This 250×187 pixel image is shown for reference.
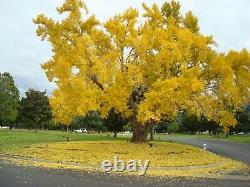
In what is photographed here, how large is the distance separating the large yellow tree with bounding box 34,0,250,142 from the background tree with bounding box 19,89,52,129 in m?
53.5

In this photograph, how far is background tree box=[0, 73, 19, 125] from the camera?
72000mm

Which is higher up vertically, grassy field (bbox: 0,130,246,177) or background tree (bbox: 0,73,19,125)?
background tree (bbox: 0,73,19,125)

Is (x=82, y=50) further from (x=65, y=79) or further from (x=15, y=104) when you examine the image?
(x=15, y=104)

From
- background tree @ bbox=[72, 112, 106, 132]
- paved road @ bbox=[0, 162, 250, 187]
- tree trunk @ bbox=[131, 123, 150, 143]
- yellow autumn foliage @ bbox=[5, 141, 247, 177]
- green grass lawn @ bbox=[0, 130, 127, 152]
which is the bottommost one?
paved road @ bbox=[0, 162, 250, 187]

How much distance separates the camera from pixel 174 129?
116 metres

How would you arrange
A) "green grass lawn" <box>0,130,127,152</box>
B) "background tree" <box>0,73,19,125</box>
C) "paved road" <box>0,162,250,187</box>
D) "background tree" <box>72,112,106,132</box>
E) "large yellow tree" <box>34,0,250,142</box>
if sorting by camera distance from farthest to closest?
"background tree" <box>72,112,106,132</box>, "background tree" <box>0,73,19,125</box>, "green grass lawn" <box>0,130,127,152</box>, "large yellow tree" <box>34,0,250,142</box>, "paved road" <box>0,162,250,187</box>

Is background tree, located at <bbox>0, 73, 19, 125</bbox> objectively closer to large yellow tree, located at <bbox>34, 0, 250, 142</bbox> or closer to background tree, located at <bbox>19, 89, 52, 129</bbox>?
background tree, located at <bbox>19, 89, 52, 129</bbox>

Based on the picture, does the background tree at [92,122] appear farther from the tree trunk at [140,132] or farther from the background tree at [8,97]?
the tree trunk at [140,132]

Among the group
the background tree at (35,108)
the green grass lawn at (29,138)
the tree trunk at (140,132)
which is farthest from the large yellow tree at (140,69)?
the background tree at (35,108)

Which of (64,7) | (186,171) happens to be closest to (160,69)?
(64,7)

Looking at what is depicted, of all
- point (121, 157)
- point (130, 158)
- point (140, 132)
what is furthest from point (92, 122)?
point (130, 158)

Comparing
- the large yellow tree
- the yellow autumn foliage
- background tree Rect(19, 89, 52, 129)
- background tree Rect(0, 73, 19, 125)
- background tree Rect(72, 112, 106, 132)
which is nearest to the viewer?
the yellow autumn foliage

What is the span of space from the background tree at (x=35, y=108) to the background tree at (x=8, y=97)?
32.8 feet

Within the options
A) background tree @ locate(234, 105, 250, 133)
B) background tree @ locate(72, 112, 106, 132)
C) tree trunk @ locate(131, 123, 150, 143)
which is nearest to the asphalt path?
tree trunk @ locate(131, 123, 150, 143)
